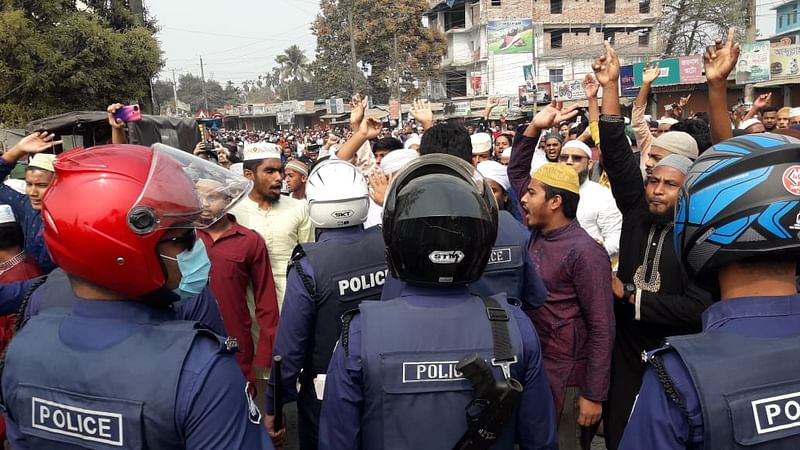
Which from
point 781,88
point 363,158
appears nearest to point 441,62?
point 781,88

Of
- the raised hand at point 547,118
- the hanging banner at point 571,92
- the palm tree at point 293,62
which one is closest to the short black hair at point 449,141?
the raised hand at point 547,118

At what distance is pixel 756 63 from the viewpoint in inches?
920

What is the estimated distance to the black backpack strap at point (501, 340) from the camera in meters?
1.84

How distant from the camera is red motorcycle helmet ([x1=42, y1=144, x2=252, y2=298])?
1585mm

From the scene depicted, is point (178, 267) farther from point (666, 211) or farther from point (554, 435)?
point (666, 211)

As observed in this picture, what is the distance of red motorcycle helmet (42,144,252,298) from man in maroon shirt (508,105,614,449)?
2154mm

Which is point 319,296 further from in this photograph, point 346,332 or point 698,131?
point 698,131

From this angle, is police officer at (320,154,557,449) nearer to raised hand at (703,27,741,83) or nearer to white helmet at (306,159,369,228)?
white helmet at (306,159,369,228)

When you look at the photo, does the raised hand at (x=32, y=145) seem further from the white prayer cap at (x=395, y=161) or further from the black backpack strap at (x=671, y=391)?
the black backpack strap at (x=671, y=391)

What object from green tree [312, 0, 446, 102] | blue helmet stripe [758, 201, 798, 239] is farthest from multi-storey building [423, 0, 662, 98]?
blue helmet stripe [758, 201, 798, 239]

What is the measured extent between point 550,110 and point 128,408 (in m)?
3.42

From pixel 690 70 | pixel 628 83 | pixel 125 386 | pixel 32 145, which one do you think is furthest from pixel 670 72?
pixel 125 386

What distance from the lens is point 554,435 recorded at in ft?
6.73

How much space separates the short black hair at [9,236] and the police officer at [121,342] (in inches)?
Answer: 97.4
